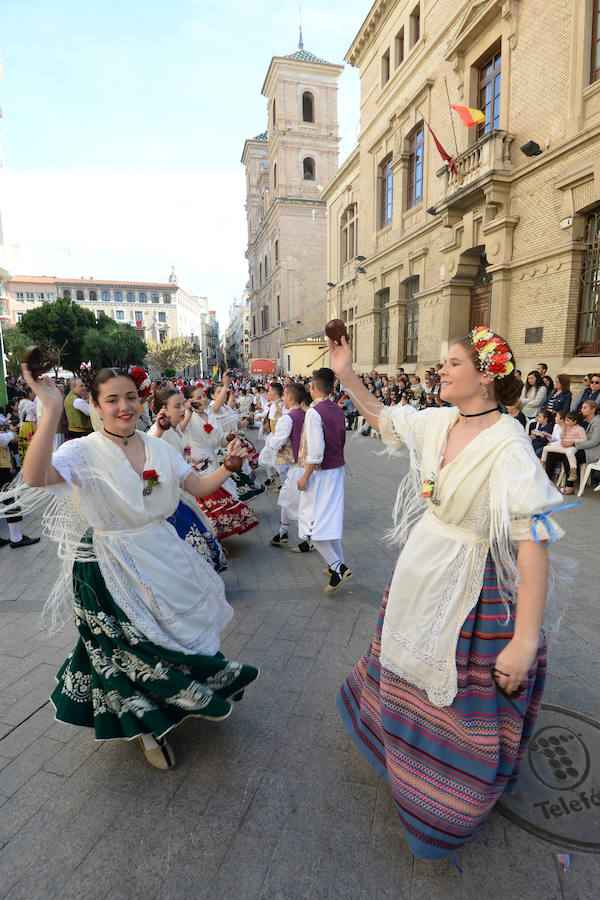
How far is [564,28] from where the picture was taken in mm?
9820

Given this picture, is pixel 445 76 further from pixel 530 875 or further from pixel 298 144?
pixel 298 144

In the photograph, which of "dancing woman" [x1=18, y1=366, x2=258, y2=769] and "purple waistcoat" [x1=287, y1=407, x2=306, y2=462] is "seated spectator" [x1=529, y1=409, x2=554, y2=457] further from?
"dancing woman" [x1=18, y1=366, x2=258, y2=769]

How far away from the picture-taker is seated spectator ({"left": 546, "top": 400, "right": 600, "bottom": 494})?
7.41m

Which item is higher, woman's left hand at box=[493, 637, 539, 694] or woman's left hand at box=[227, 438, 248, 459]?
woman's left hand at box=[227, 438, 248, 459]

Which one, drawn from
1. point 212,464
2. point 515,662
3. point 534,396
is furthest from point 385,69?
point 515,662

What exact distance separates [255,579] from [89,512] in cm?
260

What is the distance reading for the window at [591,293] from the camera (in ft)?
32.2

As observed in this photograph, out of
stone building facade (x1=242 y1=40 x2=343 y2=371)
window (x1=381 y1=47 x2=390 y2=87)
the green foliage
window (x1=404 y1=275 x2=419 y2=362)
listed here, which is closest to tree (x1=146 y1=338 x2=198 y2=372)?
the green foliage

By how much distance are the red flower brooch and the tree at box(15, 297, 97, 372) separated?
4264cm

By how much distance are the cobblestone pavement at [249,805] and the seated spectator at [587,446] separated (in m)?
4.66

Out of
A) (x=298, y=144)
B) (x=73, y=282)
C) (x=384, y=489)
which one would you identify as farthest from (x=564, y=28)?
(x=73, y=282)

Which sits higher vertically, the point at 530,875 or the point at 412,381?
the point at 412,381

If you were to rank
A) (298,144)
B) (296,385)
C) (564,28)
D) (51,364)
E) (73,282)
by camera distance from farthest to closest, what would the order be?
(73,282) → (298,144) → (564,28) → (296,385) → (51,364)

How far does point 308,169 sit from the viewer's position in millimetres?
43344
